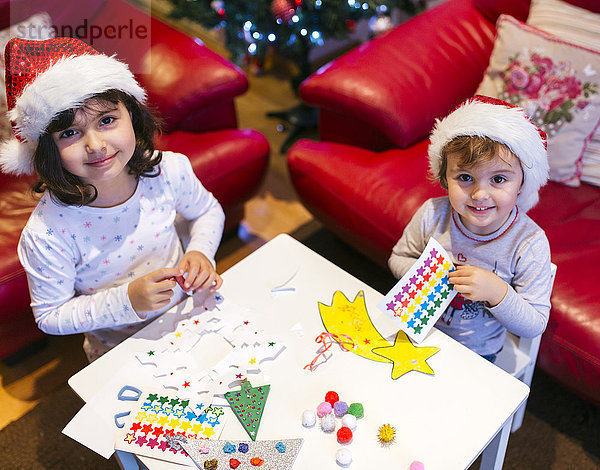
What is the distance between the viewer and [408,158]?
166 cm

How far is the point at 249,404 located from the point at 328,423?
6.0 inches

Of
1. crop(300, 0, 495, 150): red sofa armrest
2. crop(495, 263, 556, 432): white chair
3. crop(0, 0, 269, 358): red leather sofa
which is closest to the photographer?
crop(495, 263, 556, 432): white chair

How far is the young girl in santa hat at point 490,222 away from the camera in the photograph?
41.3 inches

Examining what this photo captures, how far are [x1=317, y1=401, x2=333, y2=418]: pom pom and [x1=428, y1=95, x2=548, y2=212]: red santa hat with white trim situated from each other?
1.81ft

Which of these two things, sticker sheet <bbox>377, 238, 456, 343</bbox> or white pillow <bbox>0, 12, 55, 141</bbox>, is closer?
sticker sheet <bbox>377, 238, 456, 343</bbox>

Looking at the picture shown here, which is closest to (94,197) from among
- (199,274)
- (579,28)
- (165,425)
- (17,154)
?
(17,154)

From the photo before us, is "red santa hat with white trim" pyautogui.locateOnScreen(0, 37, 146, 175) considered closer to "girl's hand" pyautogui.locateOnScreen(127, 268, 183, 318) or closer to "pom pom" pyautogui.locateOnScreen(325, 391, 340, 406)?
"girl's hand" pyautogui.locateOnScreen(127, 268, 183, 318)

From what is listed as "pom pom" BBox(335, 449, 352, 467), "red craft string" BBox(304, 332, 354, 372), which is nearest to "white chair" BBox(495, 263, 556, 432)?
"red craft string" BBox(304, 332, 354, 372)

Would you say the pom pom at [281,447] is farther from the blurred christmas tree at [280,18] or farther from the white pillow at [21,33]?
the blurred christmas tree at [280,18]

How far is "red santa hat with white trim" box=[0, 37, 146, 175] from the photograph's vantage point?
1014mm

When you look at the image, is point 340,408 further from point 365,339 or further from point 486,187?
point 486,187

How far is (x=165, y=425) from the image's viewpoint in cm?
101

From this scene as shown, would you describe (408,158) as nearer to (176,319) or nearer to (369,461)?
(176,319)

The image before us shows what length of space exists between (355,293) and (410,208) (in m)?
0.40
